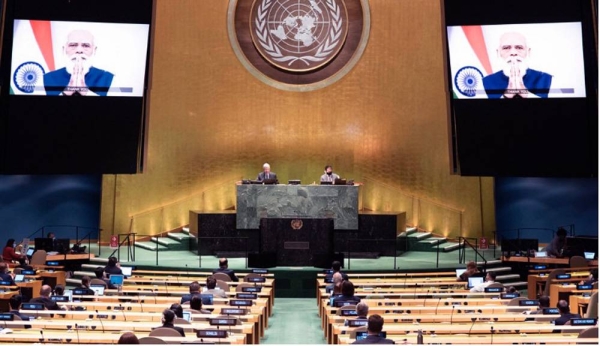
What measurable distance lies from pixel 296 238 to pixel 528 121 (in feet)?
17.5

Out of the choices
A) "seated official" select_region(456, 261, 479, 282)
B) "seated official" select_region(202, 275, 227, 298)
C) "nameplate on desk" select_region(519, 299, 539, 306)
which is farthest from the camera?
"seated official" select_region(456, 261, 479, 282)

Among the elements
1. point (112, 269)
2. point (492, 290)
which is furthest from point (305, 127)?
point (492, 290)

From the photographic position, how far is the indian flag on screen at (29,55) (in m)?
17.7

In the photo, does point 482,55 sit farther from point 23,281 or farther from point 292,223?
point 23,281

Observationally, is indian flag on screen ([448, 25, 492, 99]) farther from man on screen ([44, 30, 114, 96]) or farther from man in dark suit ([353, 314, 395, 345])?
man in dark suit ([353, 314, 395, 345])

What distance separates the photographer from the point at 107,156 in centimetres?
1791

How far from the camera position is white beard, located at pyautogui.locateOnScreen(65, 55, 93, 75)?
18.0m

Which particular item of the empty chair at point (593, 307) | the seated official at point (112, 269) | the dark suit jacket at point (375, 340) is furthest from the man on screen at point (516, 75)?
the dark suit jacket at point (375, 340)

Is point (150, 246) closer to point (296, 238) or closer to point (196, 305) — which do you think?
point (296, 238)

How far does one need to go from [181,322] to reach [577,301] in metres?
6.50

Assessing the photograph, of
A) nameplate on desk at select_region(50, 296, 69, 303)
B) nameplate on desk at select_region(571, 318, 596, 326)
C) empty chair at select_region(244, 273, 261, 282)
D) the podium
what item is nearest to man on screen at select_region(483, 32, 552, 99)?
the podium

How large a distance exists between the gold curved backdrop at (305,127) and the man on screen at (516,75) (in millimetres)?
4256

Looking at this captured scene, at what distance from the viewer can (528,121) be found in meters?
17.4

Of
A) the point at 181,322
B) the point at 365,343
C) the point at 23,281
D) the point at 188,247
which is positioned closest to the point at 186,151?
the point at 188,247
